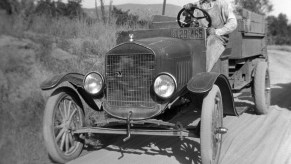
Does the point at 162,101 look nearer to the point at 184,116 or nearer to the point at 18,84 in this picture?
the point at 184,116

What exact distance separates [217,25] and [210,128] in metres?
2.43

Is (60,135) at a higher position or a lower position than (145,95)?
lower

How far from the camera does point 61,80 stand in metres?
4.66

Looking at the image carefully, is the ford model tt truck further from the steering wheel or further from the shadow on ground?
the shadow on ground

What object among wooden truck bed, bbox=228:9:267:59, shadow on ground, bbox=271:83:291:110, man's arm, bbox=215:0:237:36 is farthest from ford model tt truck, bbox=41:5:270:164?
shadow on ground, bbox=271:83:291:110

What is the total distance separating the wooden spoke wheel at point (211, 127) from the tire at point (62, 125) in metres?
1.65

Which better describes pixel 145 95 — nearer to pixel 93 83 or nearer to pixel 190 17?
pixel 93 83

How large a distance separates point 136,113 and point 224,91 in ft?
3.97

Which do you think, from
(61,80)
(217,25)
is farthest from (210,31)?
(61,80)

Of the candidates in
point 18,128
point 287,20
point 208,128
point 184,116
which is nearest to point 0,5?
point 18,128

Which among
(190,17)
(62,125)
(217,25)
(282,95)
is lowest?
(282,95)

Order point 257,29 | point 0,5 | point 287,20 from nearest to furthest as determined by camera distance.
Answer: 1. point 0,5
2. point 257,29
3. point 287,20

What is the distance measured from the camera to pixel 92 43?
9.77m

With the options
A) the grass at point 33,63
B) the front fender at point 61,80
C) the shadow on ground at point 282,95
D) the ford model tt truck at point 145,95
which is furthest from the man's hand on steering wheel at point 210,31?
the shadow on ground at point 282,95
